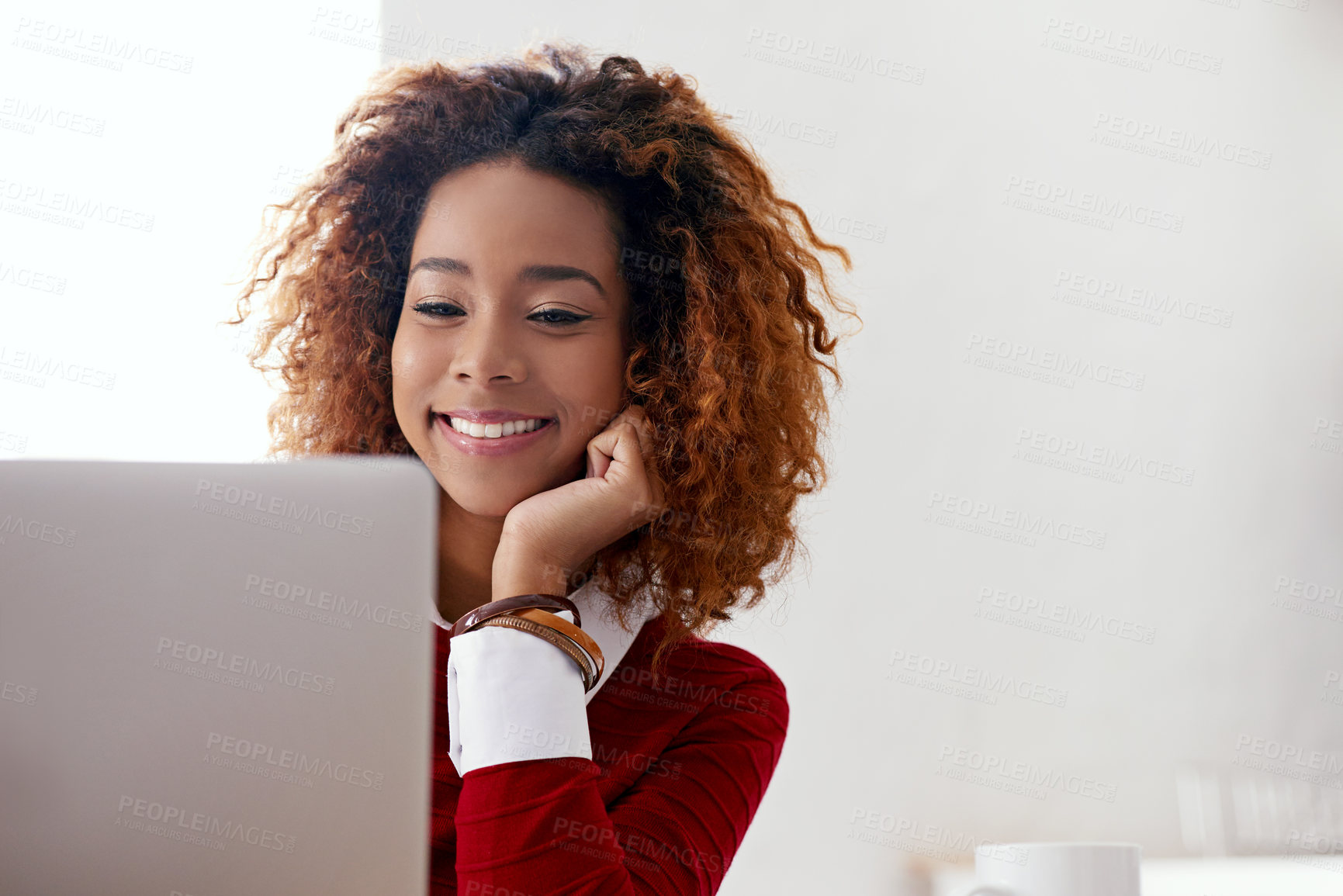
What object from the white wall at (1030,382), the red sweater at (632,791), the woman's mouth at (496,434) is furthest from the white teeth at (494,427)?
the white wall at (1030,382)

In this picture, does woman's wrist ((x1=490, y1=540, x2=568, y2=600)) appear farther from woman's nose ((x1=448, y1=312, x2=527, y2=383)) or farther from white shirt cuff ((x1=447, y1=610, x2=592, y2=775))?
woman's nose ((x1=448, y1=312, x2=527, y2=383))

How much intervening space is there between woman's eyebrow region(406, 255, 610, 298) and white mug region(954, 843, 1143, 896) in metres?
0.70

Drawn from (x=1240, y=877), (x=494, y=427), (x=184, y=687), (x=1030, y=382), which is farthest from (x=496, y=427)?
(x=1240, y=877)

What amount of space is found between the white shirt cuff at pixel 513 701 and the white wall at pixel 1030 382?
3.16ft

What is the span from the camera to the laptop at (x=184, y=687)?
19.7 inches

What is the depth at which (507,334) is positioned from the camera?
3.47 ft

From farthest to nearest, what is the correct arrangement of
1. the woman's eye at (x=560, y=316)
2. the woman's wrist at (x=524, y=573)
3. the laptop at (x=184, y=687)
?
the woman's eye at (x=560, y=316) → the woman's wrist at (x=524, y=573) → the laptop at (x=184, y=687)

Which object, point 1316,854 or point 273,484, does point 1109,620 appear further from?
point 273,484

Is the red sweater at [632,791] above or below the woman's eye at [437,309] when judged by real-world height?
below

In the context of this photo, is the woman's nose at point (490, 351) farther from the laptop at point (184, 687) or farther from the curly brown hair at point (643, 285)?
Result: the laptop at point (184, 687)

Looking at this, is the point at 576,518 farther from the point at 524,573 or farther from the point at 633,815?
the point at 633,815

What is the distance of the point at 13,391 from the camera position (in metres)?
1.52

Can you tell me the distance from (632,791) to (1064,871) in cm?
45

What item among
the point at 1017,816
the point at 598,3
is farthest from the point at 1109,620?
the point at 598,3
